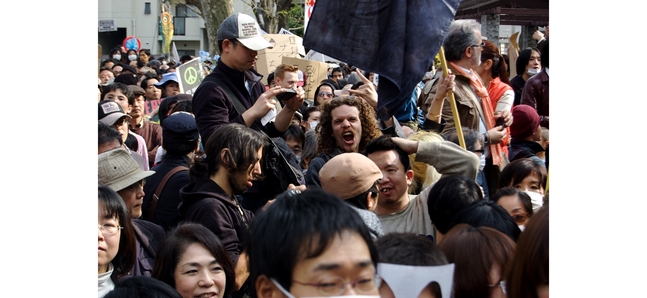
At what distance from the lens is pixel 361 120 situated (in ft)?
16.9

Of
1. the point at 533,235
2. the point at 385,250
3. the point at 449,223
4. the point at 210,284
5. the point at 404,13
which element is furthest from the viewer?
the point at 404,13

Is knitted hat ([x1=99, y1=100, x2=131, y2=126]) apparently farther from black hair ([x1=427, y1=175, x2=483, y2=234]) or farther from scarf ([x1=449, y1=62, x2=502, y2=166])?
black hair ([x1=427, y1=175, x2=483, y2=234])

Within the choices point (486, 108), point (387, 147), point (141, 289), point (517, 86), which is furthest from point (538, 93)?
point (141, 289)

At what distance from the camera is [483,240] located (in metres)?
2.85

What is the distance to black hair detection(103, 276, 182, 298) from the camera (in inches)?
114

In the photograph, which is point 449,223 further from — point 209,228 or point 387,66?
point 209,228

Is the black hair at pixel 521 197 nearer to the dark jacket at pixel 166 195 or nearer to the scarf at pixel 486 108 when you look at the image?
the scarf at pixel 486 108

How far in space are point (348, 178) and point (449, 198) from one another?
53 cm

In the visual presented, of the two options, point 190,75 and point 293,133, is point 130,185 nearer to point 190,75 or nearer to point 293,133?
point 293,133

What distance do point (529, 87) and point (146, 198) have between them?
3.86m

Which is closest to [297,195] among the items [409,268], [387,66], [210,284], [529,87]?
[409,268]

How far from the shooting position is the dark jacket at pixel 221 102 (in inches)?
190

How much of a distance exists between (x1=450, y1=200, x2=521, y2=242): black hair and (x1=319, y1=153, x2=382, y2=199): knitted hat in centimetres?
45

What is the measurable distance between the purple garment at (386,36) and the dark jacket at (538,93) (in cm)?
340
